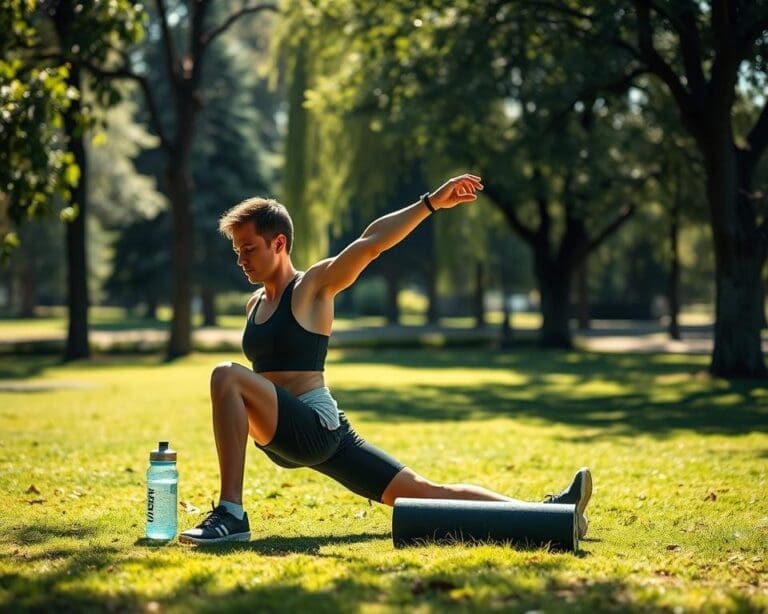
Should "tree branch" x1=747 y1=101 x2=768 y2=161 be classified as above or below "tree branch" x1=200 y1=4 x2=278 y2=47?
below

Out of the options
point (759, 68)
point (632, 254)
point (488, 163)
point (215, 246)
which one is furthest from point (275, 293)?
point (632, 254)

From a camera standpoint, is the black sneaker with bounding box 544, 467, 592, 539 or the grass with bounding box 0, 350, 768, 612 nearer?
the grass with bounding box 0, 350, 768, 612

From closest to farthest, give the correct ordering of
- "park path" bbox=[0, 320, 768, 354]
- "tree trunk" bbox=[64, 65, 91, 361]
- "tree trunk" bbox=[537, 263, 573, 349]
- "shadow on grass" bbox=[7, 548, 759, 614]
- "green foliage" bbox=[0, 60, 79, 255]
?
"shadow on grass" bbox=[7, 548, 759, 614], "green foliage" bbox=[0, 60, 79, 255], "tree trunk" bbox=[64, 65, 91, 361], "park path" bbox=[0, 320, 768, 354], "tree trunk" bbox=[537, 263, 573, 349]

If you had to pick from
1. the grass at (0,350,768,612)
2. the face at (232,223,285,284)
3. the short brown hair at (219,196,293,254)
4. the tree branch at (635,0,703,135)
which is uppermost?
the tree branch at (635,0,703,135)

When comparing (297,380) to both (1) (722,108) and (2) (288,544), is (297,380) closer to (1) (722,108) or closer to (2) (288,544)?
(2) (288,544)

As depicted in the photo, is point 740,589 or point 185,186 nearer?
point 740,589

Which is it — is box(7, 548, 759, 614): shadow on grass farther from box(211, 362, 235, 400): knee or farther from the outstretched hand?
the outstretched hand

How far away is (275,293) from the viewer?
657 centimetres

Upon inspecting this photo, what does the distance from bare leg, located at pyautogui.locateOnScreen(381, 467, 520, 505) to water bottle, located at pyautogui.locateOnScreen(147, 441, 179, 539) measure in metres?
1.14

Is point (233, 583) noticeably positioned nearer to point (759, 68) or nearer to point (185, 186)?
point (759, 68)

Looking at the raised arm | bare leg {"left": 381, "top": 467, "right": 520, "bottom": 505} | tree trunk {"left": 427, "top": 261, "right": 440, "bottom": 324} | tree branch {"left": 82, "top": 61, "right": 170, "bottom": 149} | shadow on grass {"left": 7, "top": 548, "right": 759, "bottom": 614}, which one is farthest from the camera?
tree trunk {"left": 427, "top": 261, "right": 440, "bottom": 324}

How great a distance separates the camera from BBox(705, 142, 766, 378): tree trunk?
19.5 meters

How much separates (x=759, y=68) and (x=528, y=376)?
786 centimetres

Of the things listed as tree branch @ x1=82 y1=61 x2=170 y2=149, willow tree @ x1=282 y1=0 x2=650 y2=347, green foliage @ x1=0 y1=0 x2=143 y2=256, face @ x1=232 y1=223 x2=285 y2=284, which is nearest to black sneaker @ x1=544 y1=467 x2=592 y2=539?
face @ x1=232 y1=223 x2=285 y2=284
